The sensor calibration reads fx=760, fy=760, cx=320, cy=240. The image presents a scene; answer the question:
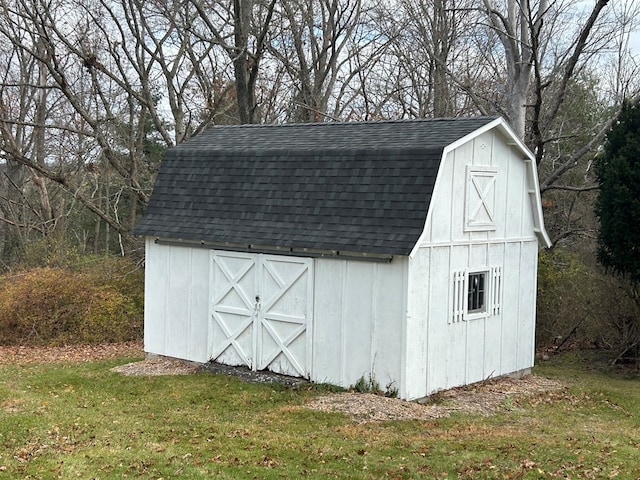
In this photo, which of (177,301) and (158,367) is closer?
(158,367)

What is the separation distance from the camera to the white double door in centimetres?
1323

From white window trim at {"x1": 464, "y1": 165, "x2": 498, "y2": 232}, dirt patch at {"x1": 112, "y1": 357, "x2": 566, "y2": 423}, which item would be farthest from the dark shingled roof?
dirt patch at {"x1": 112, "y1": 357, "x2": 566, "y2": 423}

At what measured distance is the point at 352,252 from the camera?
12.4m

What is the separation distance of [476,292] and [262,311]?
3.88m

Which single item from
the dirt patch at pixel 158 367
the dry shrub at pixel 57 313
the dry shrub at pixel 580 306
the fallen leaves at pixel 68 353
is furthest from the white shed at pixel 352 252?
the dry shrub at pixel 57 313

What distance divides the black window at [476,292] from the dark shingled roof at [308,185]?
2.38 metres

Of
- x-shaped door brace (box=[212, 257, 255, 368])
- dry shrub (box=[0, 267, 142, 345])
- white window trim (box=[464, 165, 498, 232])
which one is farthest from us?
dry shrub (box=[0, 267, 142, 345])

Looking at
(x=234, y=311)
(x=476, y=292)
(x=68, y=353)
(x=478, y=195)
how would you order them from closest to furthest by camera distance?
(x=478, y=195) < (x=476, y=292) < (x=234, y=311) < (x=68, y=353)

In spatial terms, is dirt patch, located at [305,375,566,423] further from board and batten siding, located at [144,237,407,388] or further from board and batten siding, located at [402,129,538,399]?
board and batten siding, located at [144,237,407,388]

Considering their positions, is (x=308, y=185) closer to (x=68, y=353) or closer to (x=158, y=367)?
(x=158, y=367)

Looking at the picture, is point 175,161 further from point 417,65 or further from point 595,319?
point 417,65

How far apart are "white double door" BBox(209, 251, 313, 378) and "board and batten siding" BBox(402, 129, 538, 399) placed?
1998 millimetres

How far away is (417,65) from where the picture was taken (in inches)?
1080

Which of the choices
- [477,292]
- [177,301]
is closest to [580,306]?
[477,292]
